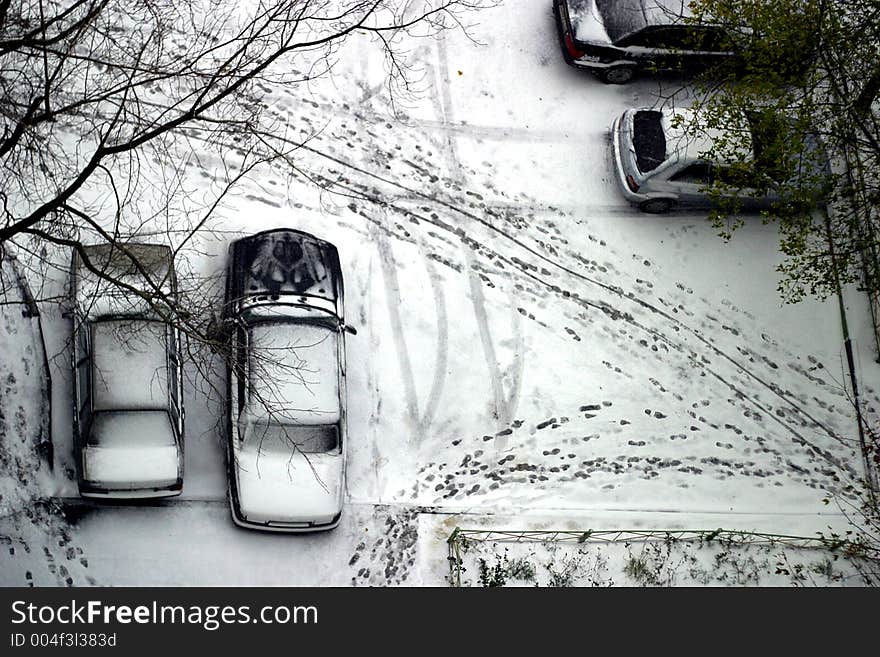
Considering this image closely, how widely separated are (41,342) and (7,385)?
0.67m

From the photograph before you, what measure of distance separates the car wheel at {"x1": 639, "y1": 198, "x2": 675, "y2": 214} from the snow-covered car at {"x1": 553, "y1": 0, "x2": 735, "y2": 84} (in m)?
1.97

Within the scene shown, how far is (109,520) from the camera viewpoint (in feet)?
36.0

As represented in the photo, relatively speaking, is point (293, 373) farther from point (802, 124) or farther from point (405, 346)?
point (802, 124)

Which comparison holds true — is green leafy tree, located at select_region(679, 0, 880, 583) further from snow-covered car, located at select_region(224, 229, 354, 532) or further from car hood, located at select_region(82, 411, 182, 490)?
car hood, located at select_region(82, 411, 182, 490)

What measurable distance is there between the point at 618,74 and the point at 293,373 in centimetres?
696

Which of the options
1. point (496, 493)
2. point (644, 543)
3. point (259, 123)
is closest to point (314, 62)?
point (259, 123)

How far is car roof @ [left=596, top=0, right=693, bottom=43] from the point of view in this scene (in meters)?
13.2

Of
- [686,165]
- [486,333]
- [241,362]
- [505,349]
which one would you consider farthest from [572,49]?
[241,362]

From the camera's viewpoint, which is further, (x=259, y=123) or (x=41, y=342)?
(x=259, y=123)

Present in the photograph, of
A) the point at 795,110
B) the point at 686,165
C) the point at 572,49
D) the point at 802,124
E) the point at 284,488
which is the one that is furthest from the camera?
the point at 572,49

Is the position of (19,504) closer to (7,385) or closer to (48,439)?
(48,439)

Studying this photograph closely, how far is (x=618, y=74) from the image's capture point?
13773mm

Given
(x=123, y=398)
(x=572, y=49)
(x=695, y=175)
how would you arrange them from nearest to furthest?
1. (x=123, y=398)
2. (x=695, y=175)
3. (x=572, y=49)

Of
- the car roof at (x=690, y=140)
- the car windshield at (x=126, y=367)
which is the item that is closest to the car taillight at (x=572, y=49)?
the car roof at (x=690, y=140)
